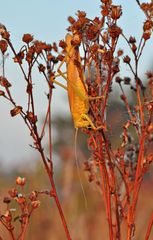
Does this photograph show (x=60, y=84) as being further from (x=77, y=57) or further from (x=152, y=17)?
(x=152, y=17)

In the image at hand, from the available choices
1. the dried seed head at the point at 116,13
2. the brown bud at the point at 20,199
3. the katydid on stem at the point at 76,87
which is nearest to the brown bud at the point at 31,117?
the katydid on stem at the point at 76,87

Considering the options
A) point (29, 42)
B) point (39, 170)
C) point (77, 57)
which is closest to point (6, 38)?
point (29, 42)

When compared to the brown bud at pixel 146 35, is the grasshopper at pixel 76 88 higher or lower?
lower

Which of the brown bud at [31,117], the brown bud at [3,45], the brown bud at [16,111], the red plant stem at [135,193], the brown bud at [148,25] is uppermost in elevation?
the brown bud at [3,45]

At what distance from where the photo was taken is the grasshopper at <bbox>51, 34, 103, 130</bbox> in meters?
2.11

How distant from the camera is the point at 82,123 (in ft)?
7.47

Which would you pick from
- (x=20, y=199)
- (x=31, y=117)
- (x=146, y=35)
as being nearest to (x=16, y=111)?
(x=31, y=117)

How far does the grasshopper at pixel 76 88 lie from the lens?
2.11 m

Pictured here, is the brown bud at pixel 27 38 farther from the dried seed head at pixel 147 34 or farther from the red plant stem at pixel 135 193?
the red plant stem at pixel 135 193

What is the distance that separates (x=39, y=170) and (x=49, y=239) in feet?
2.65

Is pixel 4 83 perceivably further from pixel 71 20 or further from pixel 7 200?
pixel 7 200

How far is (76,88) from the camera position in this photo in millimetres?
2182

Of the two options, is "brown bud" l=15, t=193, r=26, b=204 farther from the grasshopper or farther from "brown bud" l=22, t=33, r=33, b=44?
"brown bud" l=22, t=33, r=33, b=44

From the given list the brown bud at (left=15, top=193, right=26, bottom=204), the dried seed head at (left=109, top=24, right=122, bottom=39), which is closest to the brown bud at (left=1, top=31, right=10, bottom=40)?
the dried seed head at (left=109, top=24, right=122, bottom=39)
